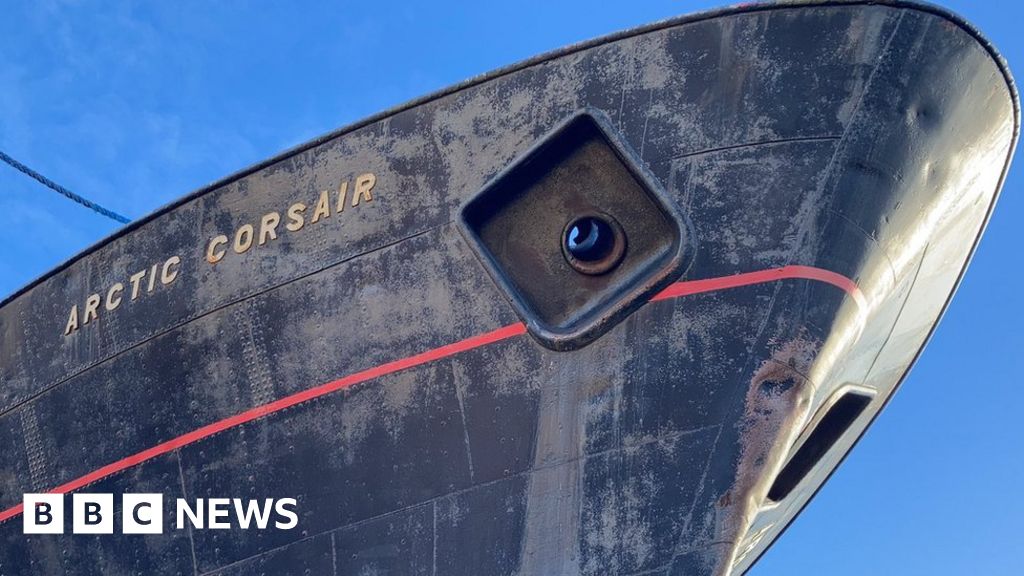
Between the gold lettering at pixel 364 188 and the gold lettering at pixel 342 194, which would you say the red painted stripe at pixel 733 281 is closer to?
the gold lettering at pixel 364 188

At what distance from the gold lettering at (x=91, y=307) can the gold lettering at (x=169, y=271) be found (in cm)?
64

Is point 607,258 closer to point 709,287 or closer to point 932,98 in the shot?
point 709,287

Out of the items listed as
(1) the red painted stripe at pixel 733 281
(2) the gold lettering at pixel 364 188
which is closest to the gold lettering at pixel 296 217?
(2) the gold lettering at pixel 364 188

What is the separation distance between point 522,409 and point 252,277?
206cm

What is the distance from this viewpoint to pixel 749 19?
6160 mm

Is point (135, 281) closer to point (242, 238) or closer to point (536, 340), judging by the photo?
point (242, 238)

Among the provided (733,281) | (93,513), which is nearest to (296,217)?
(93,513)

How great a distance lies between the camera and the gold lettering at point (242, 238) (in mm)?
6730

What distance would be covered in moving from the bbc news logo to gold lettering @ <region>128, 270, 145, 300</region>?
4.56ft

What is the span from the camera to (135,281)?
23.2ft

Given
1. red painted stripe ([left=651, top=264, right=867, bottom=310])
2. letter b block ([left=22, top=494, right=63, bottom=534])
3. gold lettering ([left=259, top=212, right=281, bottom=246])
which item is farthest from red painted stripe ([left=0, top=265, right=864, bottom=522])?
gold lettering ([left=259, top=212, right=281, bottom=246])

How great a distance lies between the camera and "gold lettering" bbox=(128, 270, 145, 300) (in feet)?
23.1

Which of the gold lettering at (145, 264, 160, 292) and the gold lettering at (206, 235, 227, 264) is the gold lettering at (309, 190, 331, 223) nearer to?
the gold lettering at (206, 235, 227, 264)

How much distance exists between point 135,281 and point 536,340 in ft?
9.87
